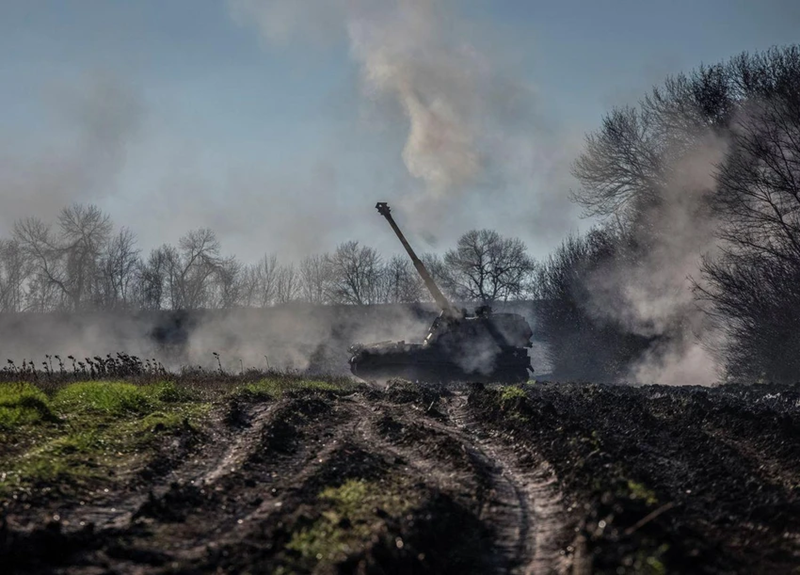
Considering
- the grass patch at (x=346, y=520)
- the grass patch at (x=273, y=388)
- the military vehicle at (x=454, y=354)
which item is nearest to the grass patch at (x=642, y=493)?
the grass patch at (x=346, y=520)

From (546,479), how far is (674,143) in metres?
30.9

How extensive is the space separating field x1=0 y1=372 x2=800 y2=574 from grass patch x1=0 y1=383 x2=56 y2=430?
44 mm

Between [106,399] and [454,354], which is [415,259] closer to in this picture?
[454,354]

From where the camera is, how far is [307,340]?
53344 mm

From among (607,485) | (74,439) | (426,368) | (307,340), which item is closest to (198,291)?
(307,340)

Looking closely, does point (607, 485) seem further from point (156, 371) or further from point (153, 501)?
point (156, 371)

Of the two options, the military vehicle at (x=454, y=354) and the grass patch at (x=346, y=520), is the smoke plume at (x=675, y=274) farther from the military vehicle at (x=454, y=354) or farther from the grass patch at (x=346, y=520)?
the grass patch at (x=346, y=520)

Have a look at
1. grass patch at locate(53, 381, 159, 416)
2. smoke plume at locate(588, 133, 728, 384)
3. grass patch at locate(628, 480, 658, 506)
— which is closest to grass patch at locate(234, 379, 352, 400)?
grass patch at locate(53, 381, 159, 416)

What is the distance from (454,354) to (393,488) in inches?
925

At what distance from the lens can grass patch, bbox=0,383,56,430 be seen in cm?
1336

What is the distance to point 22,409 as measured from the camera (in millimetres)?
14297

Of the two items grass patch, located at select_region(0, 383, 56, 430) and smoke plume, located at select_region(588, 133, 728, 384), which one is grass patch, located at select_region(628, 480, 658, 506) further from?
smoke plume, located at select_region(588, 133, 728, 384)

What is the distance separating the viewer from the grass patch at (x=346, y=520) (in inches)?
258

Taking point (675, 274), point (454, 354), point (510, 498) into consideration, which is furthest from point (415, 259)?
point (510, 498)
